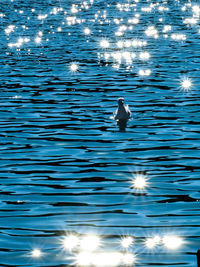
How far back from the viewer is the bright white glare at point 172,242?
13.8 metres

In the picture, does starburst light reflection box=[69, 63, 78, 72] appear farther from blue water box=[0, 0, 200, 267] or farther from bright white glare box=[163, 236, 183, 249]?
bright white glare box=[163, 236, 183, 249]

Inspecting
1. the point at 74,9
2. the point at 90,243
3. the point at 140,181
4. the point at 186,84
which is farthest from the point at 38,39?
the point at 90,243

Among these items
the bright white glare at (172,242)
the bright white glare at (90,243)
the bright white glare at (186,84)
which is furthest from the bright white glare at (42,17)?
the bright white glare at (172,242)

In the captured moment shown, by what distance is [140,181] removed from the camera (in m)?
18.3

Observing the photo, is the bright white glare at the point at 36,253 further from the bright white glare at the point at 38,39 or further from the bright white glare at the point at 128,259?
the bright white glare at the point at 38,39

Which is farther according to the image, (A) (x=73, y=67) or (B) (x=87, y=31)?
(B) (x=87, y=31)

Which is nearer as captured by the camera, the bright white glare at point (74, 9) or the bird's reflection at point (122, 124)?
the bird's reflection at point (122, 124)

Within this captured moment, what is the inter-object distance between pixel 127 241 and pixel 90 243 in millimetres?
812

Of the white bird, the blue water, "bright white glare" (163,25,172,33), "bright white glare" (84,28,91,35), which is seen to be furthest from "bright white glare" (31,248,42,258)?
"bright white glare" (84,28,91,35)

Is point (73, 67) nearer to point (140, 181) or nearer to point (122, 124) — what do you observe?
point (122, 124)

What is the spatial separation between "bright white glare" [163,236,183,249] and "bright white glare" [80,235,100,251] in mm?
1481

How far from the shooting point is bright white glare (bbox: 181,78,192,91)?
3364cm

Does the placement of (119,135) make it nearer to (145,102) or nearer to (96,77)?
(145,102)

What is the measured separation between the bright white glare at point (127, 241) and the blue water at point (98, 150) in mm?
108
